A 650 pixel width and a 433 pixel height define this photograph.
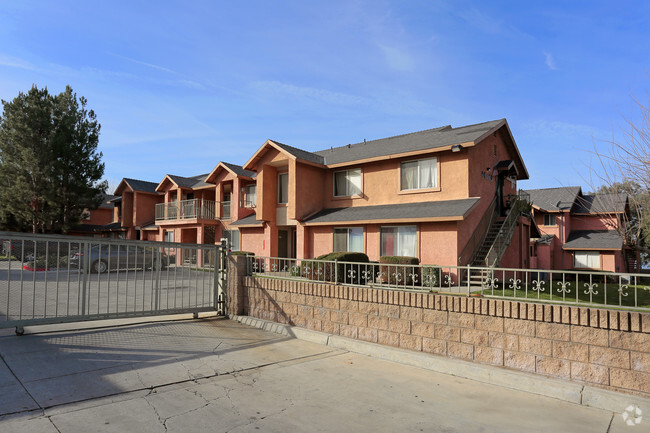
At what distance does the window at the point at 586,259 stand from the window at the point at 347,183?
81.7ft

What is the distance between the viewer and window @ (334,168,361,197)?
20.0m

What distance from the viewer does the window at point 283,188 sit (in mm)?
21984

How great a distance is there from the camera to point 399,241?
16953mm

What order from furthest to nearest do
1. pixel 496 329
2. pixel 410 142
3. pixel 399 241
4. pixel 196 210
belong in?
pixel 196 210
pixel 410 142
pixel 399 241
pixel 496 329

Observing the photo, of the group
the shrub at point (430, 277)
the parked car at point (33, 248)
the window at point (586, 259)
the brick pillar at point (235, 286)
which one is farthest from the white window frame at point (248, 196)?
the window at point (586, 259)

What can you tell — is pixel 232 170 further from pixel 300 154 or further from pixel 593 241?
pixel 593 241

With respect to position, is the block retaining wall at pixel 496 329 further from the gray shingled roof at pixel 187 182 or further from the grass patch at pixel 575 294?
the gray shingled roof at pixel 187 182

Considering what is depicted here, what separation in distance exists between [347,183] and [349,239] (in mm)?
3394

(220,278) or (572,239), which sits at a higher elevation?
(572,239)

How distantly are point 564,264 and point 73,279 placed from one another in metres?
37.5

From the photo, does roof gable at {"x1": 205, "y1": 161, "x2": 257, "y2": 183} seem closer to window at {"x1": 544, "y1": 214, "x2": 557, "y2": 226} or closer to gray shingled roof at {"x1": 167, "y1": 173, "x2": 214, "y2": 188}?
gray shingled roof at {"x1": 167, "y1": 173, "x2": 214, "y2": 188}

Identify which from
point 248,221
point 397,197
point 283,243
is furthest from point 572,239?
point 248,221

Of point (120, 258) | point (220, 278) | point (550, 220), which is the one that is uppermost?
point (550, 220)

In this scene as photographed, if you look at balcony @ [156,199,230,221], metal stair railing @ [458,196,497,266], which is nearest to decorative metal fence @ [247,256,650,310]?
metal stair railing @ [458,196,497,266]
